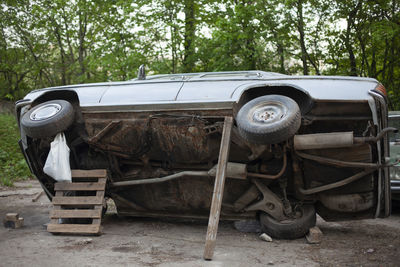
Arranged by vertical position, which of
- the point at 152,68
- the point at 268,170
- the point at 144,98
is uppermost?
the point at 144,98

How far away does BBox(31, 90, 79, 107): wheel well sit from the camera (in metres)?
5.50

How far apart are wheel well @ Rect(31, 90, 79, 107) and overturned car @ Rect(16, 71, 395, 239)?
0.06 ft

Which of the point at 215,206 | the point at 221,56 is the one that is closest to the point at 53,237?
the point at 215,206

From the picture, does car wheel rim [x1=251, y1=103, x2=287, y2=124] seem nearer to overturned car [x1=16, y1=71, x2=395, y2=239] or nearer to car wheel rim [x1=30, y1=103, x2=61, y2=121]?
overturned car [x1=16, y1=71, x2=395, y2=239]

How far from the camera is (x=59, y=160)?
5.18 meters

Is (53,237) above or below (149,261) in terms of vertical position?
below

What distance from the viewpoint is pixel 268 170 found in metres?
4.92

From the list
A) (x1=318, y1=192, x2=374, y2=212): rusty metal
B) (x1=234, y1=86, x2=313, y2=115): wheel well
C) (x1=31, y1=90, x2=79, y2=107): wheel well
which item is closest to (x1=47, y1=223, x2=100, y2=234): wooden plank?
(x1=31, y1=90, x2=79, y2=107): wheel well

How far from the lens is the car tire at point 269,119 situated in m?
4.02

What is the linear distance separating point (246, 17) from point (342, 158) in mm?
9461

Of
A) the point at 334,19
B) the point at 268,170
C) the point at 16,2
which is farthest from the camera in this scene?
the point at 16,2

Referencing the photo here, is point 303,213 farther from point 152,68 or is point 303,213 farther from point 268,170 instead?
point 152,68

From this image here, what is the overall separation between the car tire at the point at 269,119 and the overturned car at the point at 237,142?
0.4 inches

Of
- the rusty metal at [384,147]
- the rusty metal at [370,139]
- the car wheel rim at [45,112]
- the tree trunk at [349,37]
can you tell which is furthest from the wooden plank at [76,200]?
the tree trunk at [349,37]
